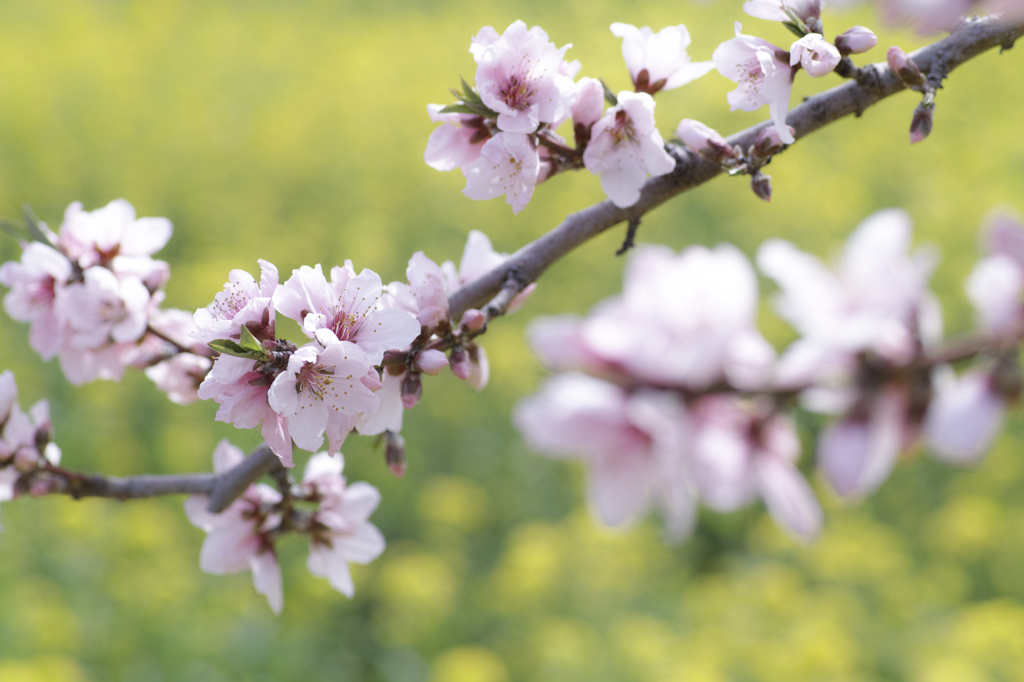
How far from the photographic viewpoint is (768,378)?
0.63 m

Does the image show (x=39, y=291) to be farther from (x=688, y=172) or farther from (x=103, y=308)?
(x=688, y=172)

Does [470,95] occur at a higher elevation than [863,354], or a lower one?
higher

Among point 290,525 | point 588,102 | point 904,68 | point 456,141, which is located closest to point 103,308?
point 290,525

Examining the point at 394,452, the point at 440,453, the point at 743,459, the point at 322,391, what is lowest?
the point at 440,453

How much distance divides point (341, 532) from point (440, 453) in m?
1.98

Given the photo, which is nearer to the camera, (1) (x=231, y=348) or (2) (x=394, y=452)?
(1) (x=231, y=348)

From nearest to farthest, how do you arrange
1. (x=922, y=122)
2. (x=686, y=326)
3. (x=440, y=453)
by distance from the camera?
(x=922, y=122)
(x=686, y=326)
(x=440, y=453)

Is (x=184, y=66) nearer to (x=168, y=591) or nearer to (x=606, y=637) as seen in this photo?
(x=168, y=591)

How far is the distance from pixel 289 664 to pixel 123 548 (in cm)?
55

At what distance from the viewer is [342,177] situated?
387cm

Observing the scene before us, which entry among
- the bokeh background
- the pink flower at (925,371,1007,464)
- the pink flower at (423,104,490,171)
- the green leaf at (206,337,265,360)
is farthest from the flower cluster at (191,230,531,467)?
the bokeh background

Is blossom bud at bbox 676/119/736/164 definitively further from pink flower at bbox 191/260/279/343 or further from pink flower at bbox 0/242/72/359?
pink flower at bbox 0/242/72/359

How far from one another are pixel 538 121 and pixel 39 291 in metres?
0.50

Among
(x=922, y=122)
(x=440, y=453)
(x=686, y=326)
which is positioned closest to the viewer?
(x=922, y=122)
